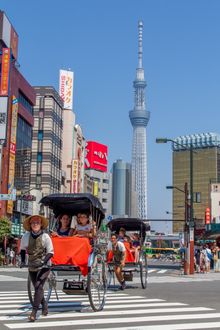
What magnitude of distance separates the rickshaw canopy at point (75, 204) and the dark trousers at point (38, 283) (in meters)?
2.45

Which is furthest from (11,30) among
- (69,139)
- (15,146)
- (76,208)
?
(76,208)

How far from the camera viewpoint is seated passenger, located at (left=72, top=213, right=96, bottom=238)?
10.9m

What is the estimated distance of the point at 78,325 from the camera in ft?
28.2

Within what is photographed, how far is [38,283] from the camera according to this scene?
9.18 meters

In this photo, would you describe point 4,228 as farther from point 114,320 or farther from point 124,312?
point 114,320

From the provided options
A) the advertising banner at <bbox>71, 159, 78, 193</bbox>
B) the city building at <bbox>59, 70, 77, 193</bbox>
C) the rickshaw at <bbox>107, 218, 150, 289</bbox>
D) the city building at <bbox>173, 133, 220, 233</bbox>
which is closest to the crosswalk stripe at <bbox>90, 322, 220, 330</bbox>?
the rickshaw at <bbox>107, 218, 150, 289</bbox>

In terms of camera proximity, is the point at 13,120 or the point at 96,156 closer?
the point at 13,120

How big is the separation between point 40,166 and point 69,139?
12.5 m

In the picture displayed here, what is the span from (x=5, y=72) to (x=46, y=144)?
26485mm

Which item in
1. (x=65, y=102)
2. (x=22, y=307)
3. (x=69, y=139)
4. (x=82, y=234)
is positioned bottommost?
(x=22, y=307)

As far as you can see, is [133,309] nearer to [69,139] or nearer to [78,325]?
[78,325]

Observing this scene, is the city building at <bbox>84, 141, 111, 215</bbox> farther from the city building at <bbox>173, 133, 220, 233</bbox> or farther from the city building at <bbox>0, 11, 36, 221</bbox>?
the city building at <bbox>0, 11, 36, 221</bbox>

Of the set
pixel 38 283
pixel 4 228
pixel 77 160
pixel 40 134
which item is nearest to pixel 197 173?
pixel 77 160

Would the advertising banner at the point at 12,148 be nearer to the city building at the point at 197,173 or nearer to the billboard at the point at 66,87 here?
the billboard at the point at 66,87
